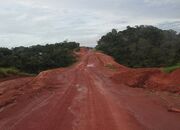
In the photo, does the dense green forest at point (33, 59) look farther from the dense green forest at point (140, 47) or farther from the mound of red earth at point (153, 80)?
the mound of red earth at point (153, 80)

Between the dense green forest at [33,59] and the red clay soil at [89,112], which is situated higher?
the dense green forest at [33,59]

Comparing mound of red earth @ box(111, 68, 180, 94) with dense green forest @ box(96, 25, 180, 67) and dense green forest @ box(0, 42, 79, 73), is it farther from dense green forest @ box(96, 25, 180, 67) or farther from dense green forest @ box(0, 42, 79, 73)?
dense green forest @ box(96, 25, 180, 67)

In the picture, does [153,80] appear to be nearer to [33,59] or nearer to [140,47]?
[33,59]

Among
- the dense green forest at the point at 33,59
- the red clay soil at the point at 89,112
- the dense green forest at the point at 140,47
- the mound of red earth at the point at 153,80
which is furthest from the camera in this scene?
the dense green forest at the point at 140,47

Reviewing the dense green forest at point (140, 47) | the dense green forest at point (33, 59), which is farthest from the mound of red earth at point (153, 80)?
the dense green forest at point (140, 47)

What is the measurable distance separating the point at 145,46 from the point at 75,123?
157 ft

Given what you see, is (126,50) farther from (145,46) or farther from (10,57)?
(10,57)

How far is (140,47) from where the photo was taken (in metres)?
58.2

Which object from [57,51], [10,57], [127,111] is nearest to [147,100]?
[127,111]

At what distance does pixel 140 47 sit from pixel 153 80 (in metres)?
34.9

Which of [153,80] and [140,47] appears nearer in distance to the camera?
[153,80]

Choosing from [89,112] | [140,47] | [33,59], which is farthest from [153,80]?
[140,47]

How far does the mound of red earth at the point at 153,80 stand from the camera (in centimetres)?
2085

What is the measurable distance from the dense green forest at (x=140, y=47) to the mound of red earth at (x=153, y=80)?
73.4ft
